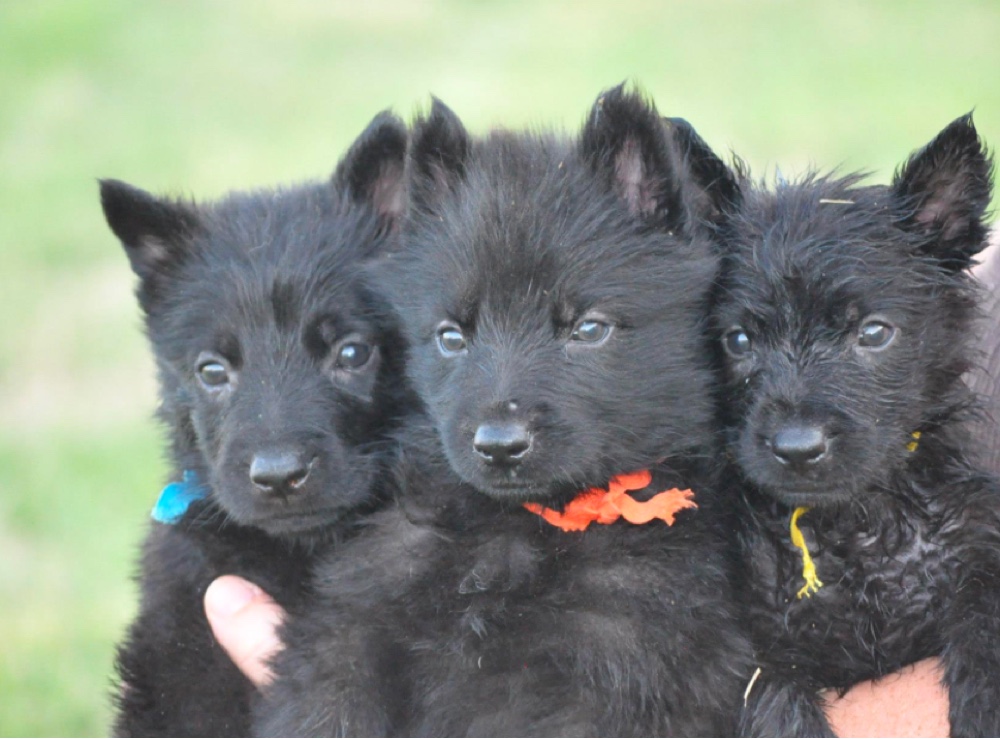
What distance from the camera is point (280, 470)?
3844 millimetres

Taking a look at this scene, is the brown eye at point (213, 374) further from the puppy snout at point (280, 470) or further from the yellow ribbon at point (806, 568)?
the yellow ribbon at point (806, 568)

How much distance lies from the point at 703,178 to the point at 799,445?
102 cm

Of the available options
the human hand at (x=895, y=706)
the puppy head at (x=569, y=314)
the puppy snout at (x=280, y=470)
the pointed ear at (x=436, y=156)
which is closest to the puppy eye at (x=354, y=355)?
the puppy head at (x=569, y=314)

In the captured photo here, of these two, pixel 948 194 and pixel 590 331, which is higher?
pixel 948 194

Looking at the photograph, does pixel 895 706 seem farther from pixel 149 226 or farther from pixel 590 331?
Answer: pixel 149 226

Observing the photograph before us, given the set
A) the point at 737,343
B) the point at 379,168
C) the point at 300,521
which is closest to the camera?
the point at 737,343

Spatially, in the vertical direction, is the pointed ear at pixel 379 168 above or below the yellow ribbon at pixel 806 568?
above

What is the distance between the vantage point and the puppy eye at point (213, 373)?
4293 mm

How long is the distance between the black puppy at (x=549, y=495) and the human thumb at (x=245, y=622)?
160 millimetres

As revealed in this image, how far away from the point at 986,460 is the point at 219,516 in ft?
8.80

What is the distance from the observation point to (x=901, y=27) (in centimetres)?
1762

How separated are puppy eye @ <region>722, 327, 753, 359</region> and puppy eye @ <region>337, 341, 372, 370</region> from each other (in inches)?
48.6

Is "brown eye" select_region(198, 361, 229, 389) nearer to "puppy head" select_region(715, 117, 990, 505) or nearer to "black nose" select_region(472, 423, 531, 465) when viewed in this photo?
"black nose" select_region(472, 423, 531, 465)

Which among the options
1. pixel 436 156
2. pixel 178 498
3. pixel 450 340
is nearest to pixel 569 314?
pixel 450 340
